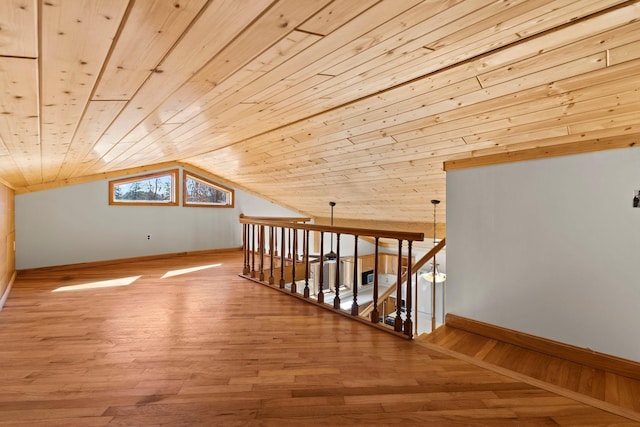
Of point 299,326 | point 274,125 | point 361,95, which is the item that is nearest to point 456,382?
point 299,326

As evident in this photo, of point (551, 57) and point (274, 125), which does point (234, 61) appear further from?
point (274, 125)

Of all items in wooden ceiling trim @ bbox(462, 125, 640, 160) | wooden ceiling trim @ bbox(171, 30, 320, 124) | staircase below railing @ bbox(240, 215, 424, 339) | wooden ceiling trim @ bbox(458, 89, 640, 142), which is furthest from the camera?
staircase below railing @ bbox(240, 215, 424, 339)

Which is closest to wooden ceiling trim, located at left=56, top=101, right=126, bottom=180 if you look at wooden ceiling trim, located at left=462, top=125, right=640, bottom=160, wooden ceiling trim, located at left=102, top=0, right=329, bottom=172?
wooden ceiling trim, located at left=102, top=0, right=329, bottom=172

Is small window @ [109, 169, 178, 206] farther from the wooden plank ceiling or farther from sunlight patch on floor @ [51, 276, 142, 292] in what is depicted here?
the wooden plank ceiling

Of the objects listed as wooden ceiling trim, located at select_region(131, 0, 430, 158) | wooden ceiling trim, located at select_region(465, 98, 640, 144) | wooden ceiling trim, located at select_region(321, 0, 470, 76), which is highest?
wooden ceiling trim, located at select_region(321, 0, 470, 76)

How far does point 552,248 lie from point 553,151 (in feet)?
2.32

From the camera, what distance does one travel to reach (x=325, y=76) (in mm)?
1832

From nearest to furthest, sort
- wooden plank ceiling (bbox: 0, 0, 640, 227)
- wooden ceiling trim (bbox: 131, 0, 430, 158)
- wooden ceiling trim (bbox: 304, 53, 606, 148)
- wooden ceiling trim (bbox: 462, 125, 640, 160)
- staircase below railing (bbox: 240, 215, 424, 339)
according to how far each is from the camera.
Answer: wooden plank ceiling (bbox: 0, 0, 640, 227) → wooden ceiling trim (bbox: 131, 0, 430, 158) → wooden ceiling trim (bbox: 304, 53, 606, 148) → wooden ceiling trim (bbox: 462, 125, 640, 160) → staircase below railing (bbox: 240, 215, 424, 339)

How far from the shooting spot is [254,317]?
296cm

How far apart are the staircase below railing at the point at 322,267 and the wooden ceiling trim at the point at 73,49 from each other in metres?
2.01

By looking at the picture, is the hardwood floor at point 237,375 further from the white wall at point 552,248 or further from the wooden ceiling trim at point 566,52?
the wooden ceiling trim at point 566,52

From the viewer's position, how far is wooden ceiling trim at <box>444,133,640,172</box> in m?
2.10

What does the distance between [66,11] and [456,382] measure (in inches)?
90.4

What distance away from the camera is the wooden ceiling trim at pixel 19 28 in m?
0.74
